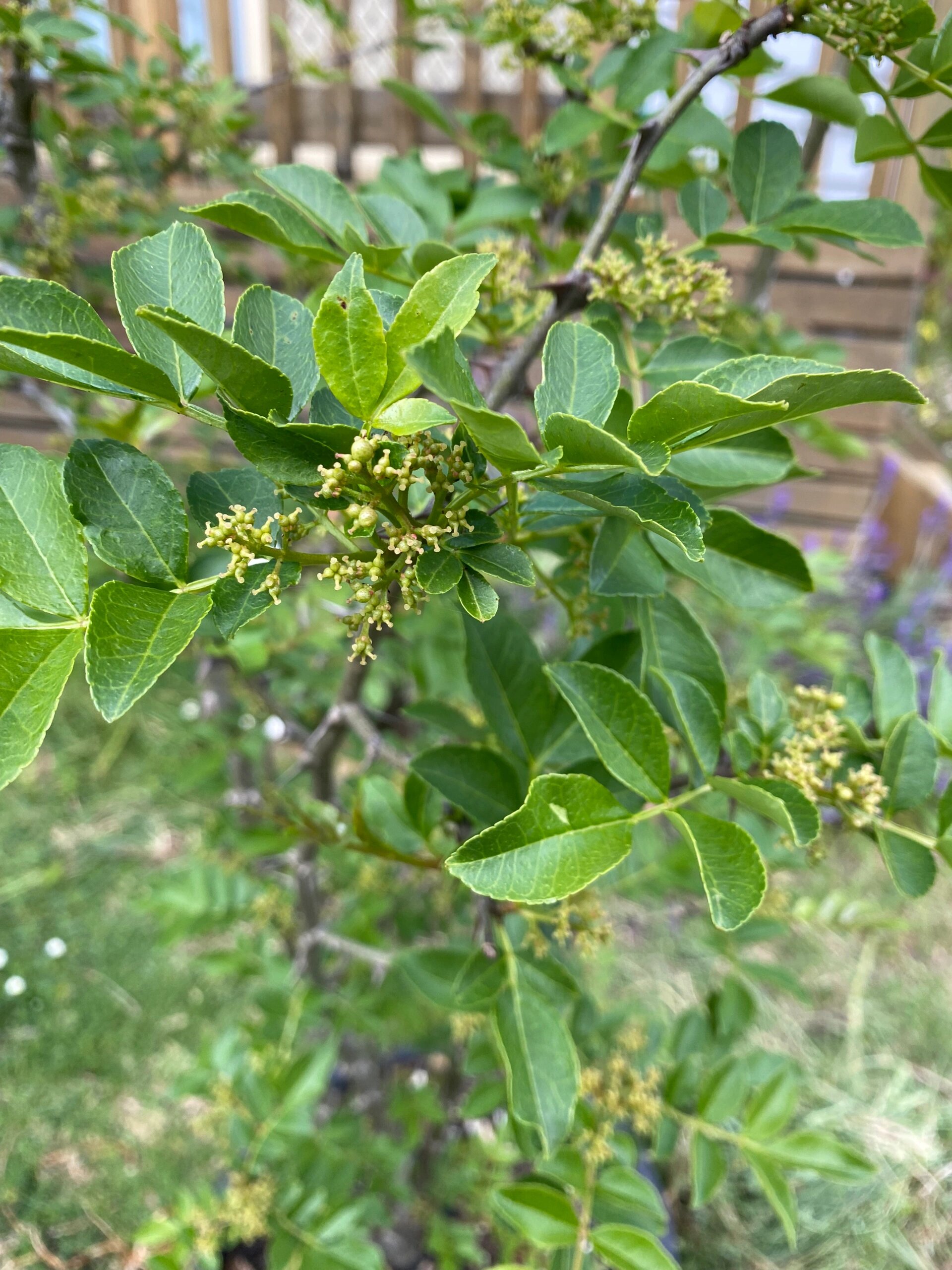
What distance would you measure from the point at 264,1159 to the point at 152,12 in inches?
124

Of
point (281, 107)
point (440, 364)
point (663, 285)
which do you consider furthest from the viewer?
point (281, 107)

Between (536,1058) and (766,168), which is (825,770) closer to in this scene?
(536,1058)

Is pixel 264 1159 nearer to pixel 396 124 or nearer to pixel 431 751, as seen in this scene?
pixel 431 751

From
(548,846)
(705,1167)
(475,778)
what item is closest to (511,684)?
(475,778)

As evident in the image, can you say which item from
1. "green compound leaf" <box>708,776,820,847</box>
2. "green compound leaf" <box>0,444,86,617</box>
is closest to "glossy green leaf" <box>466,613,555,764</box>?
"green compound leaf" <box>708,776,820,847</box>

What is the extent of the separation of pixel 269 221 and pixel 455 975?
60 centimetres

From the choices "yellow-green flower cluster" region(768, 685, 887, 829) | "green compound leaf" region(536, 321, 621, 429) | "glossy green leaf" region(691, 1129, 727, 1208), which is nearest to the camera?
"green compound leaf" region(536, 321, 621, 429)

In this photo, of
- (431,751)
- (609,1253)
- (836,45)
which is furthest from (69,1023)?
(836,45)

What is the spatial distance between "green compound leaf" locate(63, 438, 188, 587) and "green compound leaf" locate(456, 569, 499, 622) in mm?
138

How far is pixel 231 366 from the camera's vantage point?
32 cm

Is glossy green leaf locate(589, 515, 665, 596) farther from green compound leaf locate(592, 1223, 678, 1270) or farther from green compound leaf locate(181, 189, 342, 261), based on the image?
green compound leaf locate(592, 1223, 678, 1270)

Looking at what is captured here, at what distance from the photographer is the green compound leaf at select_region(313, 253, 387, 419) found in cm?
31

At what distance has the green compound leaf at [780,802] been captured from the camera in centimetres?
39

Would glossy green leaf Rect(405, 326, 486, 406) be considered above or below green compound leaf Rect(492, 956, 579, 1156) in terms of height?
above
